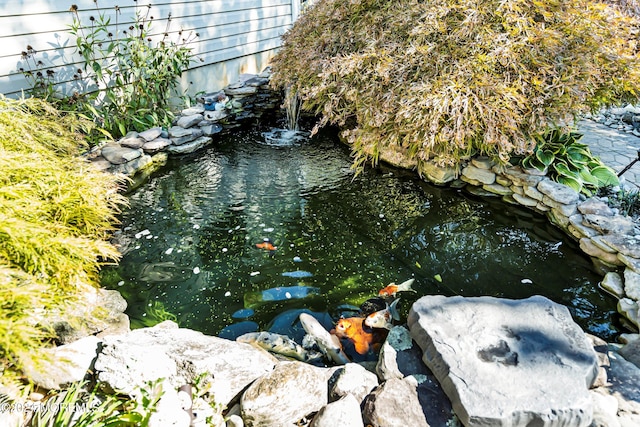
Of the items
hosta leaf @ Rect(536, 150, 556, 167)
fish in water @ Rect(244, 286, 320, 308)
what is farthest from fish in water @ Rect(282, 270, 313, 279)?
hosta leaf @ Rect(536, 150, 556, 167)

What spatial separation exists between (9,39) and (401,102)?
12.2ft

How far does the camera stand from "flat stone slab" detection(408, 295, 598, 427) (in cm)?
160

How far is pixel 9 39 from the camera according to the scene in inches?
153

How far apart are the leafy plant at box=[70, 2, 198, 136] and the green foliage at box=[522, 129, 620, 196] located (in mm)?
4058

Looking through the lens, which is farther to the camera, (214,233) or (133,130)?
(133,130)

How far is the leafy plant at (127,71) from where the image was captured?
4.50 metres

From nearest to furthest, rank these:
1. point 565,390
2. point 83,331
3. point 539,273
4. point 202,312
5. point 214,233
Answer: point 565,390, point 83,331, point 202,312, point 539,273, point 214,233

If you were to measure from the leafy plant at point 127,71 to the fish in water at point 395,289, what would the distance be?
348 cm

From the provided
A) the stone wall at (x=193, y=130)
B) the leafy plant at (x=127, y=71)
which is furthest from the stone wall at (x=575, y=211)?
the leafy plant at (x=127, y=71)

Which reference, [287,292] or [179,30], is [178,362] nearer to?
[287,292]

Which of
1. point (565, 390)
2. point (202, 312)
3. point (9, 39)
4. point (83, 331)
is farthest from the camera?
point (9, 39)

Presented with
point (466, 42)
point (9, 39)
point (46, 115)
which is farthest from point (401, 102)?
point (9, 39)

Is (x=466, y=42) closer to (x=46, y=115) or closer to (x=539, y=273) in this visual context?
(x=539, y=273)

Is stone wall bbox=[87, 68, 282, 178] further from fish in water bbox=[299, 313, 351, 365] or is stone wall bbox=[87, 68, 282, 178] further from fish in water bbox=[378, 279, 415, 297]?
fish in water bbox=[378, 279, 415, 297]
